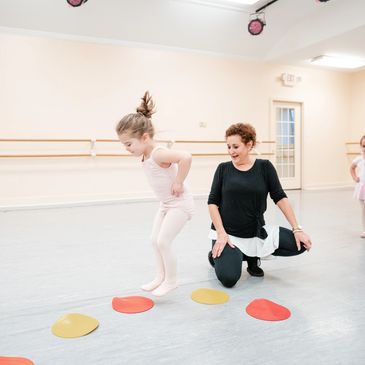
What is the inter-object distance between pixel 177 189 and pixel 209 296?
1.79 ft

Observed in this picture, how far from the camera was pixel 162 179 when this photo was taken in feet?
5.37

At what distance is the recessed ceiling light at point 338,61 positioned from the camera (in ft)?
20.8

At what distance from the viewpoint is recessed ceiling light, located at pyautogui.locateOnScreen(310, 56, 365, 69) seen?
20.8 ft

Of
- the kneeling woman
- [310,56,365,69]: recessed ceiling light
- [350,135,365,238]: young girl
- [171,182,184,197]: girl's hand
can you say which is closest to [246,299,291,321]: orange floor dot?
the kneeling woman

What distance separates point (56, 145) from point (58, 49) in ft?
4.34

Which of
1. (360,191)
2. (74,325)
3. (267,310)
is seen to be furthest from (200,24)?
(74,325)

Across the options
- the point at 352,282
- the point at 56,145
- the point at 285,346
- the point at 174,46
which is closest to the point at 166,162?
the point at 285,346

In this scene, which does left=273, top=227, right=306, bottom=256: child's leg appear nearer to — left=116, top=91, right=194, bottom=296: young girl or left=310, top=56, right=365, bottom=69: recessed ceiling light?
left=116, top=91, right=194, bottom=296: young girl

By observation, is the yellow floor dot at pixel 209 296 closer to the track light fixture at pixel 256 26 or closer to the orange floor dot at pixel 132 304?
the orange floor dot at pixel 132 304

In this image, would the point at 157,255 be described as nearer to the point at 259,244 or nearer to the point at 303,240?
the point at 259,244

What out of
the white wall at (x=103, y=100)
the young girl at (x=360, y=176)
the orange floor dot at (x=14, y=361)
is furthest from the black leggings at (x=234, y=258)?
the white wall at (x=103, y=100)

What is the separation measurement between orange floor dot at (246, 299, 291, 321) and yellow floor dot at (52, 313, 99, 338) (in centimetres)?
65

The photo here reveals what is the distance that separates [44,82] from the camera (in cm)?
488

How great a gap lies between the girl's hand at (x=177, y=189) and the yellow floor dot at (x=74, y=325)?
63cm
